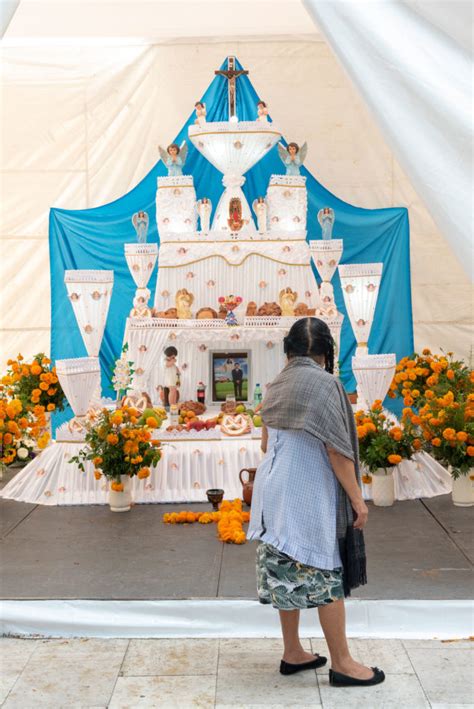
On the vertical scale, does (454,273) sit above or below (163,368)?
above

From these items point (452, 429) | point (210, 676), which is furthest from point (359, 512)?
point (452, 429)

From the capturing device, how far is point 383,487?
593cm

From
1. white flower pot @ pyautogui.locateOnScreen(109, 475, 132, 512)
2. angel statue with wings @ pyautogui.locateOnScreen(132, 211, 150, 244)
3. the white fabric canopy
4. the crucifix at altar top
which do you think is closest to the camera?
the white fabric canopy

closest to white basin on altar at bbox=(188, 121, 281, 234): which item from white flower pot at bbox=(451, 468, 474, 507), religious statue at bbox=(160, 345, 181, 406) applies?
religious statue at bbox=(160, 345, 181, 406)

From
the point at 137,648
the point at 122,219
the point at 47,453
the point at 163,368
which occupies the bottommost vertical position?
the point at 137,648

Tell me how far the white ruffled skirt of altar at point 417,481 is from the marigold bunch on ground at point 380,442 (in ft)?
0.87

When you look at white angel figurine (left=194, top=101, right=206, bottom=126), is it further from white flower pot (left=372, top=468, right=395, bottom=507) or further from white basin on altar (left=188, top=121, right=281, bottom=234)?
white flower pot (left=372, top=468, right=395, bottom=507)

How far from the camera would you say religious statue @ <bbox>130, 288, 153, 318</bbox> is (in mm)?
7129

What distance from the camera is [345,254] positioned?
910cm

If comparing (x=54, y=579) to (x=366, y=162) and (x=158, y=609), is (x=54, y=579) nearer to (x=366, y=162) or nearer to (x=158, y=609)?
(x=158, y=609)

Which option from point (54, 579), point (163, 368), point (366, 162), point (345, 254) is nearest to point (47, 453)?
point (163, 368)

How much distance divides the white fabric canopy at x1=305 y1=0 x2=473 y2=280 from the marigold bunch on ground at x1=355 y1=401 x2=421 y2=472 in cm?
423

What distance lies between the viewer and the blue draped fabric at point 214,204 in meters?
9.05

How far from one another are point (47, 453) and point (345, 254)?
402 cm
